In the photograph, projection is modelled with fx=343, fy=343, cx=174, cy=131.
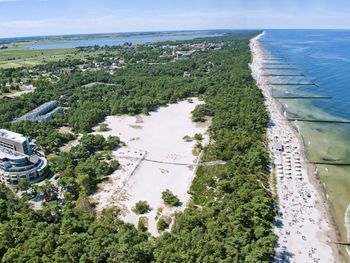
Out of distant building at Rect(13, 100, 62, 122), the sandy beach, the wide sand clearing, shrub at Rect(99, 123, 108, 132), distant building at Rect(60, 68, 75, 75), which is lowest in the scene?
the sandy beach

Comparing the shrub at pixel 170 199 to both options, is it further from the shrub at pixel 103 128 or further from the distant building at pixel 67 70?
the distant building at pixel 67 70

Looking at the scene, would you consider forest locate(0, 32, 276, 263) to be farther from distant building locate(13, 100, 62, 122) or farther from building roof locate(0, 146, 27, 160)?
building roof locate(0, 146, 27, 160)

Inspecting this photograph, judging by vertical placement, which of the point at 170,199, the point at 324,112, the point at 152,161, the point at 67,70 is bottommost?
the point at 324,112

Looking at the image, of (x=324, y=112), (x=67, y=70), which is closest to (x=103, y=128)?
(x=324, y=112)

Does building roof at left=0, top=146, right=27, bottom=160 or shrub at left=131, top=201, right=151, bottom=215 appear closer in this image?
shrub at left=131, top=201, right=151, bottom=215

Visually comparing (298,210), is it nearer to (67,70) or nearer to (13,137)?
(13,137)

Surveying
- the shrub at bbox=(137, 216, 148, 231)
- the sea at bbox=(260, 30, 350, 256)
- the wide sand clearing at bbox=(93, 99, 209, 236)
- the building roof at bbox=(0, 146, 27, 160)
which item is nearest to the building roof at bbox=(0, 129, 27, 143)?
the building roof at bbox=(0, 146, 27, 160)
